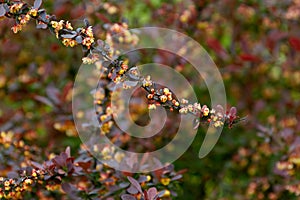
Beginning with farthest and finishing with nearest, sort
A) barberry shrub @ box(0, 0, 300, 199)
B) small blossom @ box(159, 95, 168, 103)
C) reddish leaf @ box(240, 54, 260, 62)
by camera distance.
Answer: reddish leaf @ box(240, 54, 260, 62) < barberry shrub @ box(0, 0, 300, 199) < small blossom @ box(159, 95, 168, 103)

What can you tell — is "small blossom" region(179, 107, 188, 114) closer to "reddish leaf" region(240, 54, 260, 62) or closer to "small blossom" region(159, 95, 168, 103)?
"small blossom" region(159, 95, 168, 103)

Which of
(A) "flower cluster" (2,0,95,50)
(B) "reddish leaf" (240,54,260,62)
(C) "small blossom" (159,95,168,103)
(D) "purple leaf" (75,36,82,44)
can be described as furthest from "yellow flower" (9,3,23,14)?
(B) "reddish leaf" (240,54,260,62)

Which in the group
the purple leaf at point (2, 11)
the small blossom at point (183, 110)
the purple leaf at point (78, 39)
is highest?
the purple leaf at point (2, 11)

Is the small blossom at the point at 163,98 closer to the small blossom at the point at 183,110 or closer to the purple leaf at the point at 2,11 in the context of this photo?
the small blossom at the point at 183,110

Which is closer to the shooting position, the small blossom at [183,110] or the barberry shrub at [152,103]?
the small blossom at [183,110]

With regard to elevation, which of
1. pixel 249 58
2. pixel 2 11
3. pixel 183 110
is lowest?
pixel 183 110

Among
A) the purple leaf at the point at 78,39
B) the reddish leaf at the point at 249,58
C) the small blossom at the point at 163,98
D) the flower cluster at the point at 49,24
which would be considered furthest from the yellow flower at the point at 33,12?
the reddish leaf at the point at 249,58

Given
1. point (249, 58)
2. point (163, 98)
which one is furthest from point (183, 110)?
point (249, 58)

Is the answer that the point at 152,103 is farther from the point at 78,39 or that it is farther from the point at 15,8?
the point at 15,8

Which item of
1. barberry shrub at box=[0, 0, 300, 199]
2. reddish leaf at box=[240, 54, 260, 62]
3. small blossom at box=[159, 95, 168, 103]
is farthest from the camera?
reddish leaf at box=[240, 54, 260, 62]

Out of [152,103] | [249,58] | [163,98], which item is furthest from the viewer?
[249,58]

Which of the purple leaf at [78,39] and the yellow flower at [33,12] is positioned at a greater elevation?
the yellow flower at [33,12]
